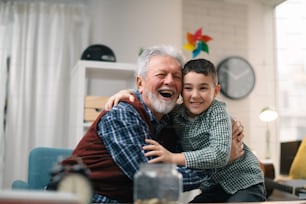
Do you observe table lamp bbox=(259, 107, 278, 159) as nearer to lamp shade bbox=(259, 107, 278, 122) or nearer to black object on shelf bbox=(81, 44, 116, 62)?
lamp shade bbox=(259, 107, 278, 122)

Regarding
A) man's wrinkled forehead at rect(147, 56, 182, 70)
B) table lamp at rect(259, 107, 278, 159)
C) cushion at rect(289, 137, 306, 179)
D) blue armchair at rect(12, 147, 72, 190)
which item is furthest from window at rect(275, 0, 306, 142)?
man's wrinkled forehead at rect(147, 56, 182, 70)

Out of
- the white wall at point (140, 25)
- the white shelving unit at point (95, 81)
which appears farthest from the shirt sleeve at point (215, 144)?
the white wall at point (140, 25)

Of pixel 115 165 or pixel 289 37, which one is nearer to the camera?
pixel 115 165

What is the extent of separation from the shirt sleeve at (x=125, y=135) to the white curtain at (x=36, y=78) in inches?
119

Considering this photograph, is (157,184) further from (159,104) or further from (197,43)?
(197,43)

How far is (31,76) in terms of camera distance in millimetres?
4340

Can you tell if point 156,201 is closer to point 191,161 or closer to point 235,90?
point 191,161

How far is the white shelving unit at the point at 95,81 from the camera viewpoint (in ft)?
11.2

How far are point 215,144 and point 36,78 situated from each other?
3.31 metres

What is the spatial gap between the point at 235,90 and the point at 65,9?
7.94ft

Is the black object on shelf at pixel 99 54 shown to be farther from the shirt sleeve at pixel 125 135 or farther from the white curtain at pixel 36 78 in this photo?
the shirt sleeve at pixel 125 135

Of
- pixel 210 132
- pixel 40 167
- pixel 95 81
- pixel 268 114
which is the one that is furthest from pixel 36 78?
pixel 210 132

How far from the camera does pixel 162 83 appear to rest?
158cm

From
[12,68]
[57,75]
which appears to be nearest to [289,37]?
[57,75]
